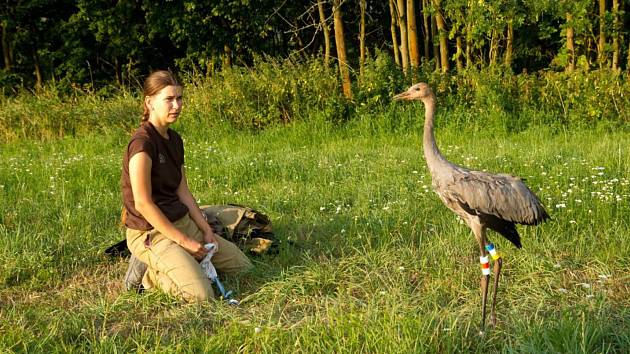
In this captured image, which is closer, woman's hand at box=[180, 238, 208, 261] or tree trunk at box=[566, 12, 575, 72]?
woman's hand at box=[180, 238, 208, 261]

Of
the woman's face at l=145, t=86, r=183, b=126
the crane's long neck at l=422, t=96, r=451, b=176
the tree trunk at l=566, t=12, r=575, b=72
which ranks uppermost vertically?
the woman's face at l=145, t=86, r=183, b=126

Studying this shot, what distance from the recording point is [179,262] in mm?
4652

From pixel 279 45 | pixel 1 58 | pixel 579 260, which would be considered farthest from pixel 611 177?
pixel 1 58

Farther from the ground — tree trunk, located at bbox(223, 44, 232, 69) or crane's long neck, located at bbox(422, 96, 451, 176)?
crane's long neck, located at bbox(422, 96, 451, 176)

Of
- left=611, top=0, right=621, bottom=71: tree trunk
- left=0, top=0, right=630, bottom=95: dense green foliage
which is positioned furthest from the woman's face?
left=611, top=0, right=621, bottom=71: tree trunk

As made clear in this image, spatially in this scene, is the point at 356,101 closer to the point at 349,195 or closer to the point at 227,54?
the point at 349,195

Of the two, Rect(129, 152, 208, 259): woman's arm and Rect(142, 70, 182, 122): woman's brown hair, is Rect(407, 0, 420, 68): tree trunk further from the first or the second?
Rect(129, 152, 208, 259): woman's arm

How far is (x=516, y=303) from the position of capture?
447 cm

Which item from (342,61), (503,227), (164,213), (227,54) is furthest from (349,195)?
(227,54)

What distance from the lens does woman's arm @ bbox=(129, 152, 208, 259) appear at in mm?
4629

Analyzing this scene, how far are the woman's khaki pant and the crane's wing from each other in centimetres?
171

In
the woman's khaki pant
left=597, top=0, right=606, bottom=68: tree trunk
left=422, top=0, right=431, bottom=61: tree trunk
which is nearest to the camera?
the woman's khaki pant

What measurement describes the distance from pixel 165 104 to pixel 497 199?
2.35 metres

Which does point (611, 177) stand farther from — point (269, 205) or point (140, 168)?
point (140, 168)
